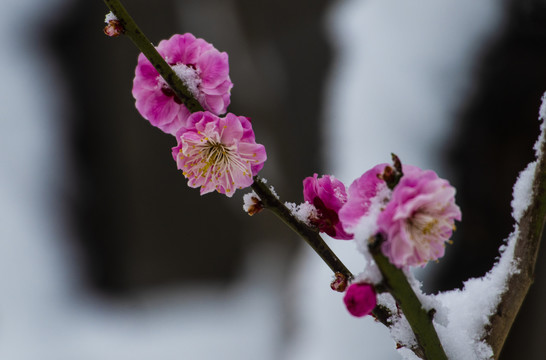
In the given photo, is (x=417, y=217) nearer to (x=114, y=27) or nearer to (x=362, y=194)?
(x=362, y=194)

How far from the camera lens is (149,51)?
27cm

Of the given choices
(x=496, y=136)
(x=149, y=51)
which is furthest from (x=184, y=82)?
(x=496, y=136)

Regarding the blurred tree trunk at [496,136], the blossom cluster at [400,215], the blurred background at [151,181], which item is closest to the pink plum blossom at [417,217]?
the blossom cluster at [400,215]

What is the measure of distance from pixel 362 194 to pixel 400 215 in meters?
0.04

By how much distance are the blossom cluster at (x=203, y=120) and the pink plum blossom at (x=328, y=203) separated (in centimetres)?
4

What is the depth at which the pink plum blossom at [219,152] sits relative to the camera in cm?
28

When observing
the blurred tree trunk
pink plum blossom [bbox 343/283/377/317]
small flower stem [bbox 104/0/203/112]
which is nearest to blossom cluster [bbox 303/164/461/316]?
pink plum blossom [bbox 343/283/377/317]

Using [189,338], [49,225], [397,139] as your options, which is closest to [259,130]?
[397,139]

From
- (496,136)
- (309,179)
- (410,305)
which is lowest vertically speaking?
(410,305)

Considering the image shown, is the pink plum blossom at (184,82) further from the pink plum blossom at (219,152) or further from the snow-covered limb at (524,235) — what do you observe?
the snow-covered limb at (524,235)

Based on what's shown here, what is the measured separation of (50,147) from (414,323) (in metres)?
1.74

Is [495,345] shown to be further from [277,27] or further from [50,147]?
[50,147]

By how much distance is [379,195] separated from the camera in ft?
0.76

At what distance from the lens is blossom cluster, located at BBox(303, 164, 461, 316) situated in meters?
0.21
